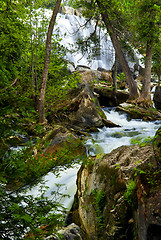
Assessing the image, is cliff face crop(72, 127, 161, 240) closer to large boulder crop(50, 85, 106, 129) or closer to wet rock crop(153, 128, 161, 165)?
wet rock crop(153, 128, 161, 165)

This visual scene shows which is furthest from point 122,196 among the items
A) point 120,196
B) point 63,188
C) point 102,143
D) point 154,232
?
point 102,143

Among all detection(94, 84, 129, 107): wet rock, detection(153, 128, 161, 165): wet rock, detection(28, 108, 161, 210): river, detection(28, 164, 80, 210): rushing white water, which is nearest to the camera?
detection(153, 128, 161, 165): wet rock

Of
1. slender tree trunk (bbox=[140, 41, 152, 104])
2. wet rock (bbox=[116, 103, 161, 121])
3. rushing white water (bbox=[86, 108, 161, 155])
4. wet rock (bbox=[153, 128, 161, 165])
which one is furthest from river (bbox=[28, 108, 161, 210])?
slender tree trunk (bbox=[140, 41, 152, 104])

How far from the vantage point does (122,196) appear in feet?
9.08

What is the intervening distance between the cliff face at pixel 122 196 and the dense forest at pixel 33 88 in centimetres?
65

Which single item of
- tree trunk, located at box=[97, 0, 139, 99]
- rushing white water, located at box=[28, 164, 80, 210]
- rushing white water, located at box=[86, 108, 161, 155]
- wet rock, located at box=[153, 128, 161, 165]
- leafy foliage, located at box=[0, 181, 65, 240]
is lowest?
rushing white water, located at box=[28, 164, 80, 210]

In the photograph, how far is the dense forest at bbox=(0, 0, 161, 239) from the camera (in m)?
1.75

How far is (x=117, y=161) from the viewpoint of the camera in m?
3.42

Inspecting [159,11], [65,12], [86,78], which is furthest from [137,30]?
[65,12]

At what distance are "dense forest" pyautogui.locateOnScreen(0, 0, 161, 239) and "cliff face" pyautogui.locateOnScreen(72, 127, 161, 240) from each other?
2.12ft

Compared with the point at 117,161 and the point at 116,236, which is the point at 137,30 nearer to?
the point at 117,161

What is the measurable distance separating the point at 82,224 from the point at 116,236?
98 centimetres

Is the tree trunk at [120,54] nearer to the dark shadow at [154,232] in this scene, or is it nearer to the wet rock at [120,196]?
the wet rock at [120,196]

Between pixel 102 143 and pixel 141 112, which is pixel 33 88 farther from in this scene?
pixel 141 112
